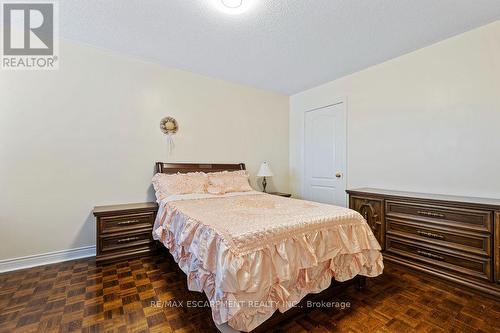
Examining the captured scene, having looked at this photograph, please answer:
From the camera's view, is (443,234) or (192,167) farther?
(192,167)

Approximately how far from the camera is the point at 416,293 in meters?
2.00

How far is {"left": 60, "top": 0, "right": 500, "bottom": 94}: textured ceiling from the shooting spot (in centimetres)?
203

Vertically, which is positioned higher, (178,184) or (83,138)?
(83,138)

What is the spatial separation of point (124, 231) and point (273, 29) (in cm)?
283

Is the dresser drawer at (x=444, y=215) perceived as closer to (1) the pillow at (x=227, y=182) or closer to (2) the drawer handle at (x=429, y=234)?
(2) the drawer handle at (x=429, y=234)

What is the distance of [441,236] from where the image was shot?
88.4 inches

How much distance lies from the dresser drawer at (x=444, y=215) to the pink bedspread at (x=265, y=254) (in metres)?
0.84

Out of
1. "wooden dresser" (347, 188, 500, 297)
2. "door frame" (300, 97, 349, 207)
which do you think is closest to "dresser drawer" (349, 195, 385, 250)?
"wooden dresser" (347, 188, 500, 297)

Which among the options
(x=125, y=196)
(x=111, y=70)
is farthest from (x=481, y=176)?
(x=111, y=70)

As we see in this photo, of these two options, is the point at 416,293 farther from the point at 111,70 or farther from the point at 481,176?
the point at 111,70

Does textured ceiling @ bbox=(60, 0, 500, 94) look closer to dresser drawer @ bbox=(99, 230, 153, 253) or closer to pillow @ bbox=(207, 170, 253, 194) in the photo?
pillow @ bbox=(207, 170, 253, 194)

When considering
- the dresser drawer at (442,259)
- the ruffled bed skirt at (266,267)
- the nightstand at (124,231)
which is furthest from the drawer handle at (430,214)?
the nightstand at (124,231)

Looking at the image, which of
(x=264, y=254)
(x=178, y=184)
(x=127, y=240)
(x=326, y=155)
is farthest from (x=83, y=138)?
(x=326, y=155)

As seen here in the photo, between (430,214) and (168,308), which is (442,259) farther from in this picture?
(168,308)
